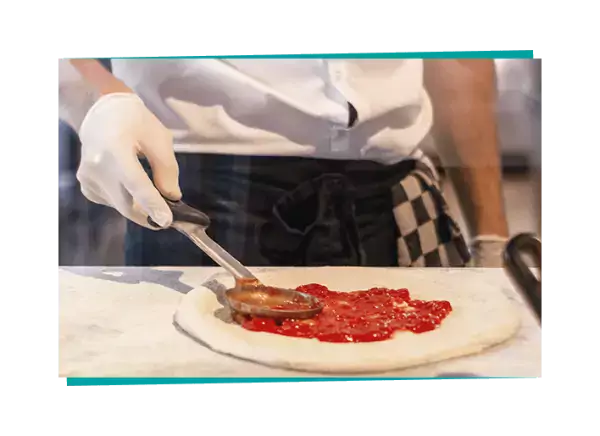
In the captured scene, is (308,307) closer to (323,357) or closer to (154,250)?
(323,357)

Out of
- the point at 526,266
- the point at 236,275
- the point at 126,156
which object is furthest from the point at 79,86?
the point at 526,266

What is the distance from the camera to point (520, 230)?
0.95 meters

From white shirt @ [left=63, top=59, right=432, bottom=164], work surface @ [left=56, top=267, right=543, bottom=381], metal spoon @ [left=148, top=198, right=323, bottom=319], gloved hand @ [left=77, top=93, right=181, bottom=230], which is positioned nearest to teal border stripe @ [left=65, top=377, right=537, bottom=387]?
work surface @ [left=56, top=267, right=543, bottom=381]

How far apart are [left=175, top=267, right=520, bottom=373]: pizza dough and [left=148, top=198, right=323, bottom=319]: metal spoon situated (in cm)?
2

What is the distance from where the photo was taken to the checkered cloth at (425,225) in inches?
38.3

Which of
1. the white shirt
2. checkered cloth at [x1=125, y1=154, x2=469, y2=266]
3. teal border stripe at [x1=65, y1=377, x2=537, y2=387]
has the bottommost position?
teal border stripe at [x1=65, y1=377, x2=537, y2=387]

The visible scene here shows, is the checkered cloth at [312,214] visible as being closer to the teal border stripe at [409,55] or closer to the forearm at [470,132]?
the forearm at [470,132]

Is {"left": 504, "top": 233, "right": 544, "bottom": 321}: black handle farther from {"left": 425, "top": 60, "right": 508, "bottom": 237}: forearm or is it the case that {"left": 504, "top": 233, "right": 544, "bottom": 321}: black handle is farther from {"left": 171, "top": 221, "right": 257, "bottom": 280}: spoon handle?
{"left": 171, "top": 221, "right": 257, "bottom": 280}: spoon handle

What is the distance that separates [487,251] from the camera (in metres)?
0.98

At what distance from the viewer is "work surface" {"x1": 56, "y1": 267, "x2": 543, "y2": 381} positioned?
0.85 meters

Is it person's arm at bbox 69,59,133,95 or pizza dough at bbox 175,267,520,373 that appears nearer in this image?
pizza dough at bbox 175,267,520,373

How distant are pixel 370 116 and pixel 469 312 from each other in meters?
0.35

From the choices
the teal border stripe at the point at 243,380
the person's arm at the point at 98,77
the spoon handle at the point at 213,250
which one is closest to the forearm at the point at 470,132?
the teal border stripe at the point at 243,380

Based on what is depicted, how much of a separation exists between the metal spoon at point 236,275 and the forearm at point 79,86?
0.19 metres
